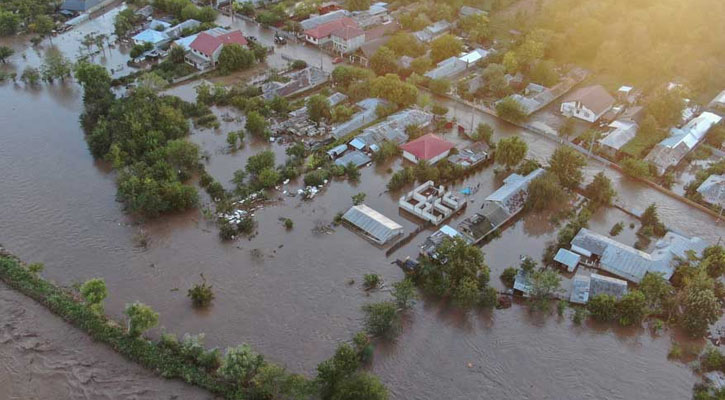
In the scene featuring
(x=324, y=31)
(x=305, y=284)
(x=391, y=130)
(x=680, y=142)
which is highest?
(x=324, y=31)

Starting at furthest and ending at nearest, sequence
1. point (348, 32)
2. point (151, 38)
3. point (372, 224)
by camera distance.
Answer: point (151, 38) → point (348, 32) → point (372, 224)

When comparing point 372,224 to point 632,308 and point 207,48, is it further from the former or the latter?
point 207,48

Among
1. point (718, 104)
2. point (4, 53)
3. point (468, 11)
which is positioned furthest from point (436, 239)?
point (4, 53)

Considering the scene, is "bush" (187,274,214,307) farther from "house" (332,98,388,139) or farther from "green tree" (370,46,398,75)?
"green tree" (370,46,398,75)

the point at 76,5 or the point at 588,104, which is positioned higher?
the point at 76,5

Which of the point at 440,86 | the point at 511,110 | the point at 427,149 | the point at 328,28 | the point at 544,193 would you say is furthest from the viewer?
the point at 328,28

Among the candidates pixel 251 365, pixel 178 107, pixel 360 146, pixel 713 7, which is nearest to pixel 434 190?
pixel 360 146

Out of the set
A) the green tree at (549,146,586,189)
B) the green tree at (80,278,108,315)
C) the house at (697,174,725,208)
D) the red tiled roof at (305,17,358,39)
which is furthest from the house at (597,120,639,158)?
the green tree at (80,278,108,315)
